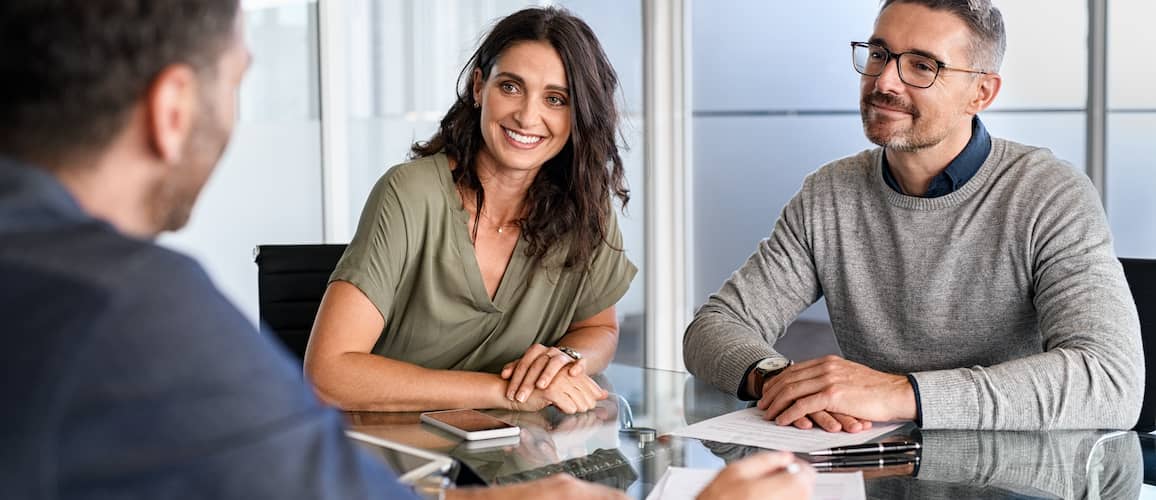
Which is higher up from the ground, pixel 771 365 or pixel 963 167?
pixel 963 167

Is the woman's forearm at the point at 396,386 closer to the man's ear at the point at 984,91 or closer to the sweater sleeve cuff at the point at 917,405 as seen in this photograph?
the sweater sleeve cuff at the point at 917,405

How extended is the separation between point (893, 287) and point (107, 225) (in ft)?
6.02

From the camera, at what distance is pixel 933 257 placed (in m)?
2.23

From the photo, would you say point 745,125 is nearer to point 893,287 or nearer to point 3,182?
point 893,287

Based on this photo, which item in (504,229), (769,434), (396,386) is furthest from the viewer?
(504,229)

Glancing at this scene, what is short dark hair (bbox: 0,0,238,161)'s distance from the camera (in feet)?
2.38

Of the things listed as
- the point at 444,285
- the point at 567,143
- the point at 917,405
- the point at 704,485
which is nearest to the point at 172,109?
the point at 704,485

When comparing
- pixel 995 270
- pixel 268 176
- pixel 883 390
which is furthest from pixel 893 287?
pixel 268 176

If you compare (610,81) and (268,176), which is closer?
(610,81)

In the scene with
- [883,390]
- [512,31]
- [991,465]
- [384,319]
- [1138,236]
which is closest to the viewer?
[991,465]

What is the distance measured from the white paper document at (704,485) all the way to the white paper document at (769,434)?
0.15m

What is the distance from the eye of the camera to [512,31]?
2.37 m

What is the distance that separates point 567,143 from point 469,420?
83cm

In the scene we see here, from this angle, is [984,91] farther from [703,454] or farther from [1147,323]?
[703,454]
